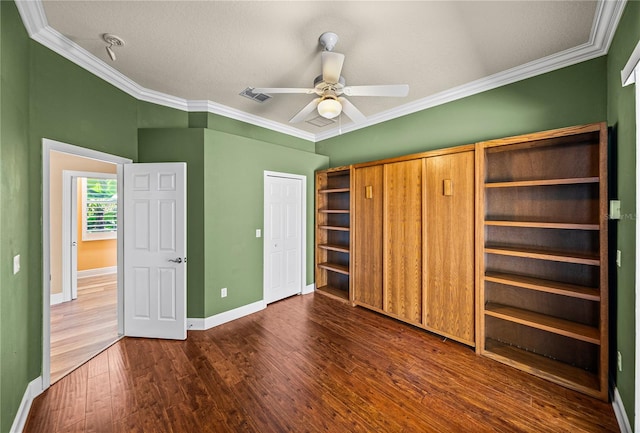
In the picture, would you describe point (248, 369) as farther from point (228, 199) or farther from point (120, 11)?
point (120, 11)

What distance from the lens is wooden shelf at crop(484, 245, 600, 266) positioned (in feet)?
6.69

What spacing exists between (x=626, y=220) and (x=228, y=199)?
3.65 m

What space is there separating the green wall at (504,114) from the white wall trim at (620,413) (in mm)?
2172

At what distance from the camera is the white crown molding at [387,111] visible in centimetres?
184

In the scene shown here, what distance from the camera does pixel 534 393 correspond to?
2.07 metres

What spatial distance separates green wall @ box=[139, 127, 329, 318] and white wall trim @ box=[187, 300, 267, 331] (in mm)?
54

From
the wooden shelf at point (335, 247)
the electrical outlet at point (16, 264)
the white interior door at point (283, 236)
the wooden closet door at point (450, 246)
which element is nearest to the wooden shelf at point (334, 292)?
the white interior door at point (283, 236)

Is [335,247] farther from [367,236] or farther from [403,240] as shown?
[403,240]

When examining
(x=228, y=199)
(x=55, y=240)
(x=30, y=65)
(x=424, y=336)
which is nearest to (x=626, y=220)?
(x=424, y=336)

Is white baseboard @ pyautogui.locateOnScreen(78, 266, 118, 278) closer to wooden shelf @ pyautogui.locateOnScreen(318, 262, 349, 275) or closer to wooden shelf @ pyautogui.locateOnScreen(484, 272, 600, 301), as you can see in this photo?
wooden shelf @ pyautogui.locateOnScreen(318, 262, 349, 275)

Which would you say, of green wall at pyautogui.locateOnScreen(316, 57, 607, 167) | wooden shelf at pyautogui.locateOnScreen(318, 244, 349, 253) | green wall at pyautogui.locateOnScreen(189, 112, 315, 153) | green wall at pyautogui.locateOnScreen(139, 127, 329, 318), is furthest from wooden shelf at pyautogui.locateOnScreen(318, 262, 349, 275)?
green wall at pyautogui.locateOnScreen(189, 112, 315, 153)

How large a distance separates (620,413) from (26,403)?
418cm

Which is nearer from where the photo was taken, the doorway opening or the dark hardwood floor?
the dark hardwood floor

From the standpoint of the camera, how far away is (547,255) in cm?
220
